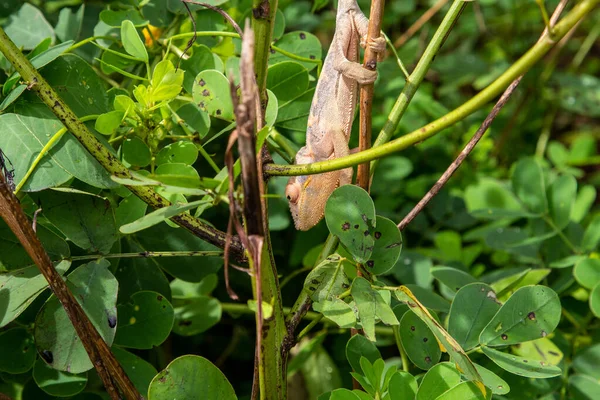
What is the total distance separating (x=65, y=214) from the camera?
3.57 ft

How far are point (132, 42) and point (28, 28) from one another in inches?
16.0

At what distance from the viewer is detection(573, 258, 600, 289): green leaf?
135 centimetres

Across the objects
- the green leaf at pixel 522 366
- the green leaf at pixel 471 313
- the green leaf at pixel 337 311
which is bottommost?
the green leaf at pixel 522 366

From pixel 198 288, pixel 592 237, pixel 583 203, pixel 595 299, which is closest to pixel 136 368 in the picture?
pixel 198 288

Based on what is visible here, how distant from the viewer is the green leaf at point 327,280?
39.8 inches

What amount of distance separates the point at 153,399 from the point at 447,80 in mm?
1924

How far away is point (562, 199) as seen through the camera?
5.27 feet

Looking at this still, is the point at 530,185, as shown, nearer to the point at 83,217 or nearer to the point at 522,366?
the point at 522,366

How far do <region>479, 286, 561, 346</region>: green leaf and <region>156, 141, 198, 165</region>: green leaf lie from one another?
58 cm

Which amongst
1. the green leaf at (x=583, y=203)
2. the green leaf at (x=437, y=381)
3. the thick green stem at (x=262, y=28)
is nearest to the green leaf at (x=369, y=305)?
the green leaf at (x=437, y=381)

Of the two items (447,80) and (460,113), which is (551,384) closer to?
(460,113)

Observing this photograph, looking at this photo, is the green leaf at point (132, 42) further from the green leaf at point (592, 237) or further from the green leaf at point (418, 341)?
the green leaf at point (592, 237)

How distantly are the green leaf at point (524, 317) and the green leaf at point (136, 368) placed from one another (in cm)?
58

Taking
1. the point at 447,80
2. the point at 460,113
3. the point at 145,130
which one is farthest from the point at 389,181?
the point at 460,113
